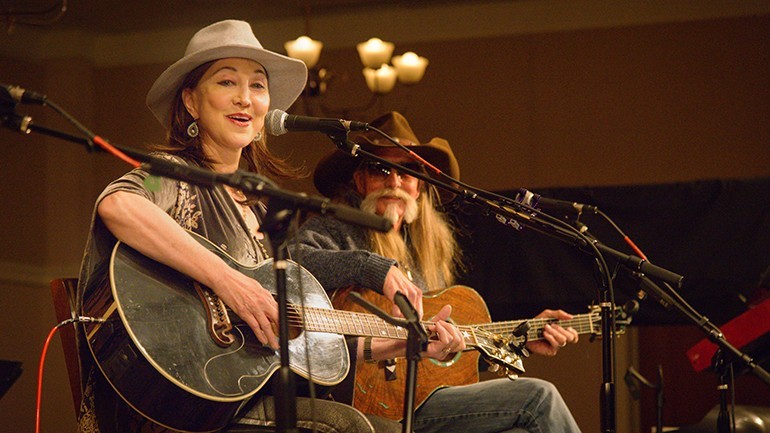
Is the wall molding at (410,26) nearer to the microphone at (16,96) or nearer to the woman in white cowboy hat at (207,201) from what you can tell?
the woman in white cowboy hat at (207,201)

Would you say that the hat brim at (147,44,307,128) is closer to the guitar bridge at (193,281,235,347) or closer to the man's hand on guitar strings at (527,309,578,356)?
the guitar bridge at (193,281,235,347)

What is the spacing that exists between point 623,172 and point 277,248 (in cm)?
672

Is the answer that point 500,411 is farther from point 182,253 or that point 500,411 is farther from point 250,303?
point 182,253

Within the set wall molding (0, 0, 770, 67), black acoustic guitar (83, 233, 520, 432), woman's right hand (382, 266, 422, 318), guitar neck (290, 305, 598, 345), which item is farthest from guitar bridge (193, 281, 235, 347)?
wall molding (0, 0, 770, 67)

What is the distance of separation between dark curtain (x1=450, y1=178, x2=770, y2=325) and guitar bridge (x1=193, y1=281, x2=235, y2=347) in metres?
1.96

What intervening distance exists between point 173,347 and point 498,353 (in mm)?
1291

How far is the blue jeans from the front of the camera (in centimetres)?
299

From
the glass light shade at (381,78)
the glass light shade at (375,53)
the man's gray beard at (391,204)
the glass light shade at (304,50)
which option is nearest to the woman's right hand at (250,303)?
the man's gray beard at (391,204)

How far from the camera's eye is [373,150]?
3748mm

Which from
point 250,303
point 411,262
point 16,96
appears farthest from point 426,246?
point 16,96

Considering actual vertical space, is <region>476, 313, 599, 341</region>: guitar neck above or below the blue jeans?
above

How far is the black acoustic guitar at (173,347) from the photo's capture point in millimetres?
2109

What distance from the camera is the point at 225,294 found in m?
2.27

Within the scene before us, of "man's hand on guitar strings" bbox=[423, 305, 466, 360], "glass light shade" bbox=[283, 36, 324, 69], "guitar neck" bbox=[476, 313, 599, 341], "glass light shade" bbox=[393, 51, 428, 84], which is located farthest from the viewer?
"glass light shade" bbox=[393, 51, 428, 84]
